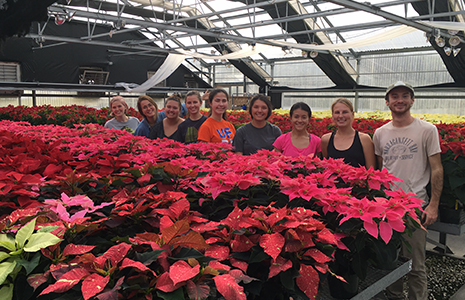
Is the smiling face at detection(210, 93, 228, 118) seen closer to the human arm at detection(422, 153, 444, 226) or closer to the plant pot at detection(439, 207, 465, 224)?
the human arm at detection(422, 153, 444, 226)

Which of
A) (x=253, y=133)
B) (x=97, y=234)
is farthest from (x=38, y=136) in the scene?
(x=97, y=234)

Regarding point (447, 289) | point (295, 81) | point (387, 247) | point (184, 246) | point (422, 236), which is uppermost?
point (295, 81)

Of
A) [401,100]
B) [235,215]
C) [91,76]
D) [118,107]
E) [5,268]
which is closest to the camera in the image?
[5,268]

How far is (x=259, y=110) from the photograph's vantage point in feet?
11.0

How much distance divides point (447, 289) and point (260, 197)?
2.50 metres

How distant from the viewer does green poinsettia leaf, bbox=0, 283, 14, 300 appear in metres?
0.82

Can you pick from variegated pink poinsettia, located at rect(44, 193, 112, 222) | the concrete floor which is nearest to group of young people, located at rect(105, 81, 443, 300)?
the concrete floor

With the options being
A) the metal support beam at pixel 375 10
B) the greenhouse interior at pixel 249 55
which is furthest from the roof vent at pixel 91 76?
the metal support beam at pixel 375 10

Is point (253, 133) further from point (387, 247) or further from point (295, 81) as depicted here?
point (295, 81)

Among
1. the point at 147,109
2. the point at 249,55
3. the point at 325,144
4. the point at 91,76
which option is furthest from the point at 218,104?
the point at 91,76

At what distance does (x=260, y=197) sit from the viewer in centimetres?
152

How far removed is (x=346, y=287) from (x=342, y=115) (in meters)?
1.86

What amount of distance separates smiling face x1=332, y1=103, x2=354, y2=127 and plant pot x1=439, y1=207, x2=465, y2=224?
3.50ft

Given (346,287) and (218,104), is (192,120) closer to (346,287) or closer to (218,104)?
(218,104)
